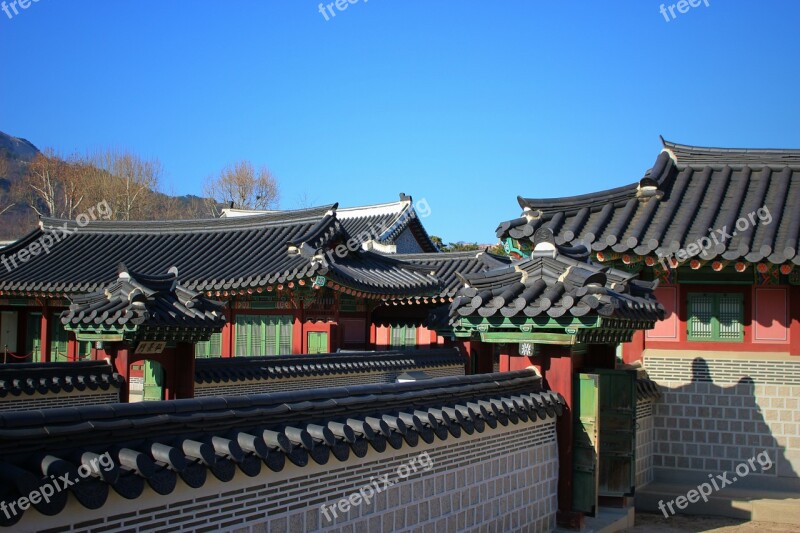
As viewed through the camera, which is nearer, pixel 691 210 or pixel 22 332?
pixel 691 210

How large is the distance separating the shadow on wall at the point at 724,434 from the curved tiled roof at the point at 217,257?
8.27m

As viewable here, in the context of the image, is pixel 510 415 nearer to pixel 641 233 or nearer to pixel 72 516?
pixel 72 516

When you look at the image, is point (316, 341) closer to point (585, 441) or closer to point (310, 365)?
point (310, 365)

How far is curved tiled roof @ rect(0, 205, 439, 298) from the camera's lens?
1848cm

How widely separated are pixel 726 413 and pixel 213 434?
926 centimetres

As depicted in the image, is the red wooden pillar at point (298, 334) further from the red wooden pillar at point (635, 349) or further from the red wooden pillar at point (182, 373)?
the red wooden pillar at point (635, 349)

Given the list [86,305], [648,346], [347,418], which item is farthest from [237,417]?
[648,346]

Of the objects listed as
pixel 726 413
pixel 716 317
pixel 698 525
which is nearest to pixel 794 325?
pixel 716 317

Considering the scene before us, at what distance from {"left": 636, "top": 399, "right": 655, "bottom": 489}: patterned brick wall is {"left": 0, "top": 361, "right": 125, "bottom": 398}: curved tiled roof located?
278 inches

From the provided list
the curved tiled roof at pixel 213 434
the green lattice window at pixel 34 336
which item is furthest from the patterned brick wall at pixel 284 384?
the green lattice window at pixel 34 336

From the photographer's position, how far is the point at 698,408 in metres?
11.8

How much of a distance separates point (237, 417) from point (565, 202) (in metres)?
8.87

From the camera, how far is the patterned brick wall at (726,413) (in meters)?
11.4

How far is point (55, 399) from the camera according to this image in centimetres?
1005
